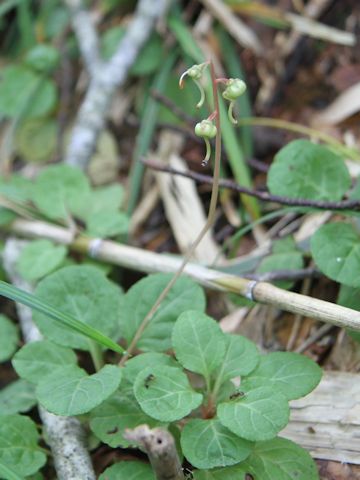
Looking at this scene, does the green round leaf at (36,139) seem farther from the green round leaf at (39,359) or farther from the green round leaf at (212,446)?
the green round leaf at (212,446)

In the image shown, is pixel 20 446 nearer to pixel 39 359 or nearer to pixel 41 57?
pixel 39 359

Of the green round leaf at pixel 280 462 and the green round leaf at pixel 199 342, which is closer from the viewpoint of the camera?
the green round leaf at pixel 280 462

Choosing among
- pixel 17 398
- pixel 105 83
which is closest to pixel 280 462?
pixel 17 398

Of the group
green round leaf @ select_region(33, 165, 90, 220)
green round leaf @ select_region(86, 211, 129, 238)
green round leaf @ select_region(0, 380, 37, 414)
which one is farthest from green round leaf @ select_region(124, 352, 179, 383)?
green round leaf @ select_region(33, 165, 90, 220)

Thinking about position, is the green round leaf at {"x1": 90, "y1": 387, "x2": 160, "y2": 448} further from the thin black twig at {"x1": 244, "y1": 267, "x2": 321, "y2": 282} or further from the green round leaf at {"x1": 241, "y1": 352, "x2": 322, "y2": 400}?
the thin black twig at {"x1": 244, "y1": 267, "x2": 321, "y2": 282}

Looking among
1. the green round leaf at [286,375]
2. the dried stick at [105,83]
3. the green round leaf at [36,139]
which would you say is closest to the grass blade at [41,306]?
the green round leaf at [286,375]

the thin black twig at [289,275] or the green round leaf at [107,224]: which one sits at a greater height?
the green round leaf at [107,224]
